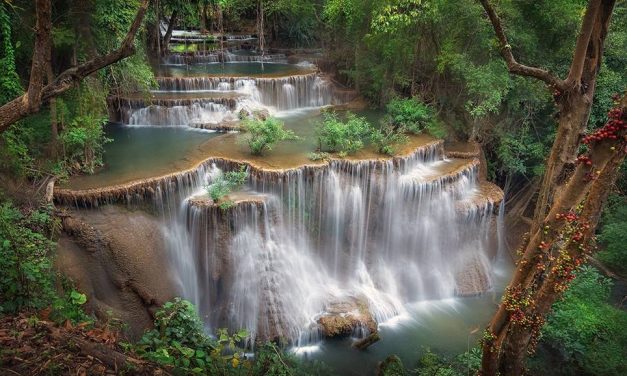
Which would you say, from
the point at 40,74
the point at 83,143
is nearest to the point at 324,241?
the point at 83,143

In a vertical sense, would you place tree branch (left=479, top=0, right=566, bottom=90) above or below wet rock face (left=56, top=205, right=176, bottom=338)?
above

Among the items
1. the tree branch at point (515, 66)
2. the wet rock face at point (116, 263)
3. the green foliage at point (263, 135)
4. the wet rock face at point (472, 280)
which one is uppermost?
the tree branch at point (515, 66)

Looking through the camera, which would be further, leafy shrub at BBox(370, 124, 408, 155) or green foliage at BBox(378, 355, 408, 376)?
leafy shrub at BBox(370, 124, 408, 155)

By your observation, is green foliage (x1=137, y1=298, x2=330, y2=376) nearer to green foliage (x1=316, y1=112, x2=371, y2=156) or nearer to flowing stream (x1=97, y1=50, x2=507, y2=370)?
flowing stream (x1=97, y1=50, x2=507, y2=370)

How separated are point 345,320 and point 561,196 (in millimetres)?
5379

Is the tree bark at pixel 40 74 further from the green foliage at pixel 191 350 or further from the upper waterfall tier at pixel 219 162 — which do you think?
the upper waterfall tier at pixel 219 162

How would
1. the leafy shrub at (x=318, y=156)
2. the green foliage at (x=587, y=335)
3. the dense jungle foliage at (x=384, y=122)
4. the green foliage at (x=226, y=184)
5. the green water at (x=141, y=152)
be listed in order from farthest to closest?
the leafy shrub at (x=318, y=156) < the green water at (x=141, y=152) < the green foliage at (x=226, y=184) < the green foliage at (x=587, y=335) < the dense jungle foliage at (x=384, y=122)

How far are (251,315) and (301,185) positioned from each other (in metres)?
2.90

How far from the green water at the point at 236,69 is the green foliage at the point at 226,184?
8.41m

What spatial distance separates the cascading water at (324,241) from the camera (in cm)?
895

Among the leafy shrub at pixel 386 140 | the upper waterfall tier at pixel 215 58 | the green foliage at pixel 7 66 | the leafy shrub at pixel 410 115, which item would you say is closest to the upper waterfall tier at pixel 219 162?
the leafy shrub at pixel 386 140

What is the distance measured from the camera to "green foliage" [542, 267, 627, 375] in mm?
6773

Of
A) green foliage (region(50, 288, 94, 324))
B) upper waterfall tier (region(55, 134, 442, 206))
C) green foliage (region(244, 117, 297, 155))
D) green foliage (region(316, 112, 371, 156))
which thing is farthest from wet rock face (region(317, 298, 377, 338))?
green foliage (region(50, 288, 94, 324))

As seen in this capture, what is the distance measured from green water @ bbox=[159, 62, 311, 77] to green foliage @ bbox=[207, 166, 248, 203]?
8411 mm
